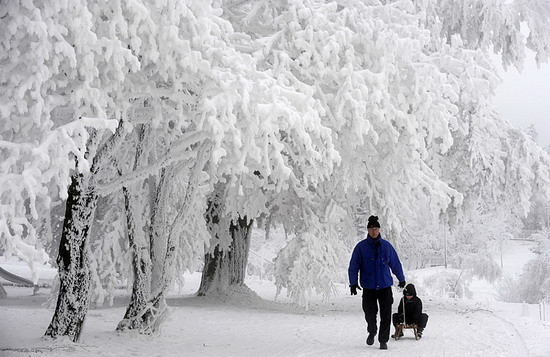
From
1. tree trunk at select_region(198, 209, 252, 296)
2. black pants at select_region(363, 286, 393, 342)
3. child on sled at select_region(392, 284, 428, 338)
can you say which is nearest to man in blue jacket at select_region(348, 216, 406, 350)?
black pants at select_region(363, 286, 393, 342)

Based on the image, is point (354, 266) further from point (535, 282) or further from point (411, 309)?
point (535, 282)

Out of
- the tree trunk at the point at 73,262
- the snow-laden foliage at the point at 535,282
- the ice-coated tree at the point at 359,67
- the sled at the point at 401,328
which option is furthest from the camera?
the snow-laden foliage at the point at 535,282

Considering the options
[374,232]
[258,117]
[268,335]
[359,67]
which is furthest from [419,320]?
[359,67]

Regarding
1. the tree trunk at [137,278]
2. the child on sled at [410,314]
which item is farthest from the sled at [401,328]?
the tree trunk at [137,278]

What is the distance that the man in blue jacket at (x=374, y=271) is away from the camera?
28.5 ft

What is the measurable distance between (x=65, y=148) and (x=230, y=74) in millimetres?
2292

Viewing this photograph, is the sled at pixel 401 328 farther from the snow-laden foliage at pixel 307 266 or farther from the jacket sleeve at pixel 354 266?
the snow-laden foliage at pixel 307 266

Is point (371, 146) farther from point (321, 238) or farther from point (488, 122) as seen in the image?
point (488, 122)

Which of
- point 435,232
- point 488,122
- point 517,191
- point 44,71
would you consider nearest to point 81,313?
point 44,71

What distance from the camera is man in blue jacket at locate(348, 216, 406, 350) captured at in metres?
8.69

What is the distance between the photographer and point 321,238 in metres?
14.0

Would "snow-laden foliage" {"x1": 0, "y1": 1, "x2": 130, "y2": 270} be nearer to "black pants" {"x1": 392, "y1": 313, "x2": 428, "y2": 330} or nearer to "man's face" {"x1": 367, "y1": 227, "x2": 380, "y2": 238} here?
"man's face" {"x1": 367, "y1": 227, "x2": 380, "y2": 238}

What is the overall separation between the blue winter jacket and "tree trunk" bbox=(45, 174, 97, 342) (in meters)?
3.50

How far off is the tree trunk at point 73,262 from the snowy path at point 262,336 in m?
0.28
